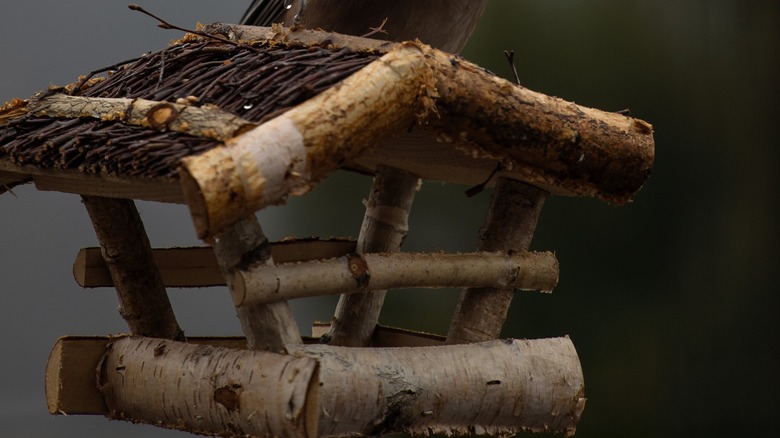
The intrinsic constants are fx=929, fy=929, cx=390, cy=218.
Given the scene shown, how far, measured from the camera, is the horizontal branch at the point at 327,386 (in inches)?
33.6

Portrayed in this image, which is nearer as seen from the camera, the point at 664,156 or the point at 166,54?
the point at 166,54

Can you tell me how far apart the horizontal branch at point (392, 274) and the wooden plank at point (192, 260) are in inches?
8.8

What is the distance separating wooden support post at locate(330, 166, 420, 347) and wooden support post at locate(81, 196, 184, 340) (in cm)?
21

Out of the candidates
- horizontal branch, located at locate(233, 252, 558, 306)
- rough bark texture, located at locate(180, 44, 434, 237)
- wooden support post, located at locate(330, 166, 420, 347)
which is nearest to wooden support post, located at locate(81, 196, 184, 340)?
wooden support post, located at locate(330, 166, 420, 347)

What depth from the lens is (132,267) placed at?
3.84 feet

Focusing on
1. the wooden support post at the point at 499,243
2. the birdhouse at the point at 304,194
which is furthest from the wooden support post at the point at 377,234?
the wooden support post at the point at 499,243

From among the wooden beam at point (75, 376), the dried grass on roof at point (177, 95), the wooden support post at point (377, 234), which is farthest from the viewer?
the wooden support post at point (377, 234)

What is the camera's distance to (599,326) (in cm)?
201

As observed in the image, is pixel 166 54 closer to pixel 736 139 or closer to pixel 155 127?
pixel 155 127

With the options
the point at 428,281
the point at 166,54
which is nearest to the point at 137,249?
the point at 166,54

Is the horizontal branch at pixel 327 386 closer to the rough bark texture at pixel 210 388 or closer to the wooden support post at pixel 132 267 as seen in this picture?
the rough bark texture at pixel 210 388

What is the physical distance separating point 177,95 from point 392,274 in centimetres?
29

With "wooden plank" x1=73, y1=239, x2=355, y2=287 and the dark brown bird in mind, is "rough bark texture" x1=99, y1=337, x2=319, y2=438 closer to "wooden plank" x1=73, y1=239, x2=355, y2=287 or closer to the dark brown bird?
"wooden plank" x1=73, y1=239, x2=355, y2=287

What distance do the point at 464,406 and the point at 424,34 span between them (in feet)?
1.52
